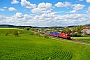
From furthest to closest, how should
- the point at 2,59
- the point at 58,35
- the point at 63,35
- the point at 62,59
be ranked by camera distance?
1. the point at 58,35
2. the point at 63,35
3. the point at 62,59
4. the point at 2,59

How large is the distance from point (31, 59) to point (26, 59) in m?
0.78

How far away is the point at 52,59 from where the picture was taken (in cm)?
2997

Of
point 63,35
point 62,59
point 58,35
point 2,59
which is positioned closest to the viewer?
point 2,59

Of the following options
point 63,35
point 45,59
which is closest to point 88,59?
point 45,59

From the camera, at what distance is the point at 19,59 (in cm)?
2889

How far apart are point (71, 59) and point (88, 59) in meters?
2.89

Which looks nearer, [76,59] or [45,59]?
[45,59]

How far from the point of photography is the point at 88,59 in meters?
31.8

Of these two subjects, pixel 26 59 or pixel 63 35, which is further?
pixel 63 35

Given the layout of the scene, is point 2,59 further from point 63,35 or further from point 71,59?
point 63,35

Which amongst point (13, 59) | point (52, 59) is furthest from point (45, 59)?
point (13, 59)

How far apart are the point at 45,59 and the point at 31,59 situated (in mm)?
2231

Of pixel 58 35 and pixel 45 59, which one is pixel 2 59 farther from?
pixel 58 35

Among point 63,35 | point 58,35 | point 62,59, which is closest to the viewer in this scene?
point 62,59
